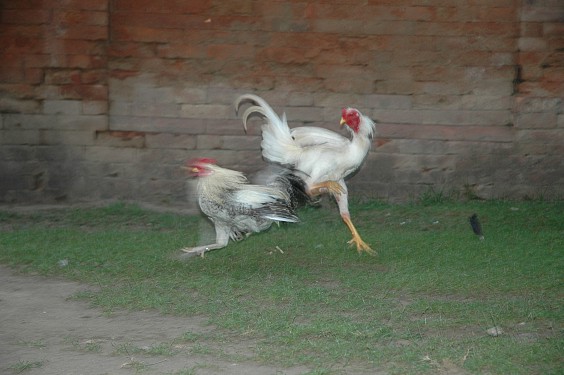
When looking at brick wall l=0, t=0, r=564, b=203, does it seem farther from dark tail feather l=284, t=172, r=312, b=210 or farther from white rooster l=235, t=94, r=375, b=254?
dark tail feather l=284, t=172, r=312, b=210

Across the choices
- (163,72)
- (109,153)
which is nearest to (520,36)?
(163,72)

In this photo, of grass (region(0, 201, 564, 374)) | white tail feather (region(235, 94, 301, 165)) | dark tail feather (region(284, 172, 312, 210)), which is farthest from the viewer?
white tail feather (region(235, 94, 301, 165))

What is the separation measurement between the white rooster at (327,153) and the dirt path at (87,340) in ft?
6.74

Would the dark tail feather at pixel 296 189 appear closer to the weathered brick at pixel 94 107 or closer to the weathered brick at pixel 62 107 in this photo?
the weathered brick at pixel 94 107

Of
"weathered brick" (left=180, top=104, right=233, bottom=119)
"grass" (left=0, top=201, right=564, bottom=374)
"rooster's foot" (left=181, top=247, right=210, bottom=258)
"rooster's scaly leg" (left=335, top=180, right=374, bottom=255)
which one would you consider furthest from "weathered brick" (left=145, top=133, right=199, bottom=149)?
"rooster's foot" (left=181, top=247, right=210, bottom=258)

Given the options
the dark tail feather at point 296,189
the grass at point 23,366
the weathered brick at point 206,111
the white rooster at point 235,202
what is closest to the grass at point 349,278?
Answer: the white rooster at point 235,202

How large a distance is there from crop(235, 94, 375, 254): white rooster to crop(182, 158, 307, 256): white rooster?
1.92 feet

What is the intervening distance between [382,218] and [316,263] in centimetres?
182

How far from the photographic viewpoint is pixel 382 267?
717 cm

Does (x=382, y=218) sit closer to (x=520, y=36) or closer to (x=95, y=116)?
(x=520, y=36)

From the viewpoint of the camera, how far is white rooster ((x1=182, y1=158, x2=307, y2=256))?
6.81 m

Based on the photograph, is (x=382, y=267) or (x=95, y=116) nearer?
(x=382, y=267)

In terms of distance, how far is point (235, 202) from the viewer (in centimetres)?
682

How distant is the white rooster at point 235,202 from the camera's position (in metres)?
6.81
